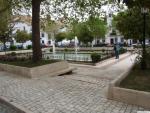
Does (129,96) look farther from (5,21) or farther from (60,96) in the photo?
(5,21)

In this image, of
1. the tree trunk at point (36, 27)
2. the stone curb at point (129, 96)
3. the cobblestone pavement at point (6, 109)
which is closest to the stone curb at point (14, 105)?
the cobblestone pavement at point (6, 109)

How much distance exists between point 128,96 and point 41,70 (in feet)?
21.4

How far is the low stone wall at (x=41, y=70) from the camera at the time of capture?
13.0 meters

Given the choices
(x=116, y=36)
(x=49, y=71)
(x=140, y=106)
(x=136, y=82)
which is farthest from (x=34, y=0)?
(x=116, y=36)

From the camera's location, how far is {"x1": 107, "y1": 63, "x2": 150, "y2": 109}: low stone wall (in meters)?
7.14

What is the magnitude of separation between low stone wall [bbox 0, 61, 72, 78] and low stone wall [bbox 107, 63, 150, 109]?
18.2 feet

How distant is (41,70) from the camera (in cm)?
1326

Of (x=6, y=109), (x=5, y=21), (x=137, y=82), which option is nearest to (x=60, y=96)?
(x=6, y=109)

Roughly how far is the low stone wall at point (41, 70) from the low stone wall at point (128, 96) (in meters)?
5.56

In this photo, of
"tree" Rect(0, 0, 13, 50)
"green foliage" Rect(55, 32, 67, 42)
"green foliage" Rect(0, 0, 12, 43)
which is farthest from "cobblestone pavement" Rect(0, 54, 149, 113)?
"green foliage" Rect(55, 32, 67, 42)

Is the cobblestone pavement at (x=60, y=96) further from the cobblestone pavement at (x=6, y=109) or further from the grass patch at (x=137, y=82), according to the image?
the grass patch at (x=137, y=82)

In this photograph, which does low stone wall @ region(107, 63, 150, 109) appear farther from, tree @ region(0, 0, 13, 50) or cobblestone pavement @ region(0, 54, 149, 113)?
tree @ region(0, 0, 13, 50)

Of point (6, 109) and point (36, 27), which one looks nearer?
point (6, 109)

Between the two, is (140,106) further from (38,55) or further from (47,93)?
(38,55)
